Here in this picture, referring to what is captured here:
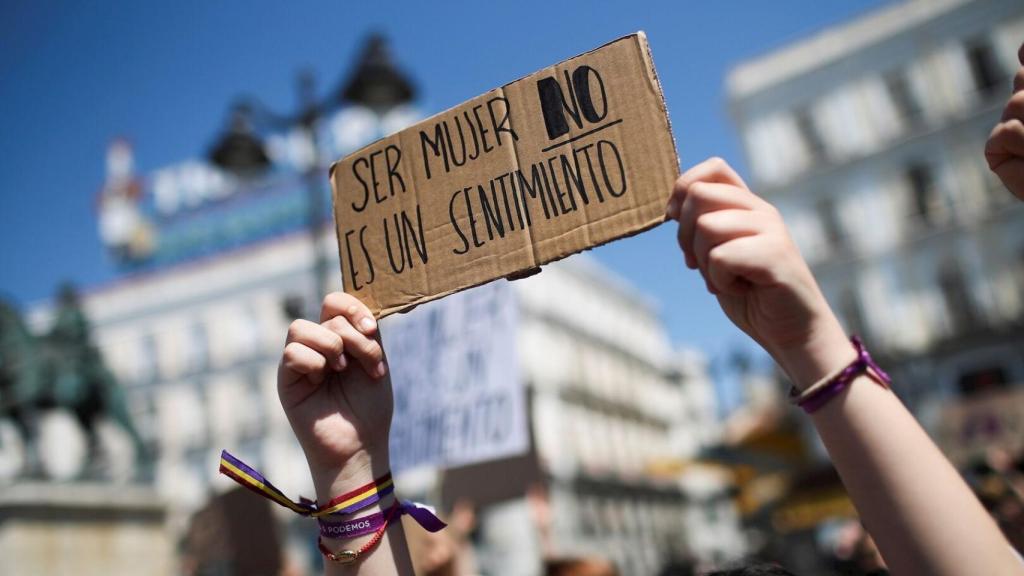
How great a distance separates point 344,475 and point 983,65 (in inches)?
1271

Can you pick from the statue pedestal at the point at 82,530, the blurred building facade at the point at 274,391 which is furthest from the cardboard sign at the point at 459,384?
the blurred building facade at the point at 274,391

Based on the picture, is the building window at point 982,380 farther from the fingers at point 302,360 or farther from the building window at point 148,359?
the building window at point 148,359

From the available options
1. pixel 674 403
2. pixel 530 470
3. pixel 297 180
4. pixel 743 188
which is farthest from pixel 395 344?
pixel 674 403

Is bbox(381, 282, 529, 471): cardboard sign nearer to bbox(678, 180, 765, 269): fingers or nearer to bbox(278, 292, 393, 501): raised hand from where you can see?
bbox(278, 292, 393, 501): raised hand

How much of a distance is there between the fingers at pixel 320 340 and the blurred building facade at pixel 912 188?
2426 cm

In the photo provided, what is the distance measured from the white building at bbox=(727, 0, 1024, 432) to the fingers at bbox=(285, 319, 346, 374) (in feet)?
90.5

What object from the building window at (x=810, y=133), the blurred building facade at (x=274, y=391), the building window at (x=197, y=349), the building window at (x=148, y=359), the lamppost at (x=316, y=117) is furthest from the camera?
the building window at (x=148, y=359)

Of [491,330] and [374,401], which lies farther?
[491,330]

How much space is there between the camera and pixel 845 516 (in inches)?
864

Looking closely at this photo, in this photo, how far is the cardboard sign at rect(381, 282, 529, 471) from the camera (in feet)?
15.1

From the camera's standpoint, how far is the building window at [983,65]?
1110 inches

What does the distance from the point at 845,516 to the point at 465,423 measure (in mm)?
19914

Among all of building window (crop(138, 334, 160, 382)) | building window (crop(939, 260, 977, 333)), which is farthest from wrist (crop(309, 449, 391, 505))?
building window (crop(138, 334, 160, 382))

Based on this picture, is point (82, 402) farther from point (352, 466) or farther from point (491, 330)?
point (352, 466)
